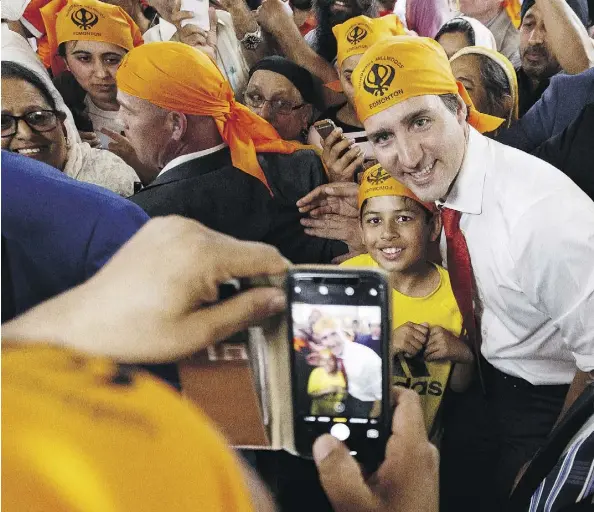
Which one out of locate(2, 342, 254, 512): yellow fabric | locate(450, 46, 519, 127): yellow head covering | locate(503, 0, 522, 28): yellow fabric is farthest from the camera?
locate(503, 0, 522, 28): yellow fabric

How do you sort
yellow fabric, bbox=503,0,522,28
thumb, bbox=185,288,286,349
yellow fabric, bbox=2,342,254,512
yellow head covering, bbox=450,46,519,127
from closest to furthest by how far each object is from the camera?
yellow fabric, bbox=2,342,254,512
thumb, bbox=185,288,286,349
yellow head covering, bbox=450,46,519,127
yellow fabric, bbox=503,0,522,28

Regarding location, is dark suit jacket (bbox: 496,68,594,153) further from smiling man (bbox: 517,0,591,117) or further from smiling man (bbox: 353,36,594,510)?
smiling man (bbox: 353,36,594,510)

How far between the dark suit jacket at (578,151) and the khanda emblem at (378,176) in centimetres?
24

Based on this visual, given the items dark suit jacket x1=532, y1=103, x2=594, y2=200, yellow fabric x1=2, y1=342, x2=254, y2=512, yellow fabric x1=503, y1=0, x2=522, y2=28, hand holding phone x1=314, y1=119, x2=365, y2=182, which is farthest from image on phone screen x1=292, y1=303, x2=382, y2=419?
yellow fabric x1=503, y1=0, x2=522, y2=28

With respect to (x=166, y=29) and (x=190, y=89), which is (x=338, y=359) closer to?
(x=190, y=89)

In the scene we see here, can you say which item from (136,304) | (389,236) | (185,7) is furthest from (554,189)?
(185,7)

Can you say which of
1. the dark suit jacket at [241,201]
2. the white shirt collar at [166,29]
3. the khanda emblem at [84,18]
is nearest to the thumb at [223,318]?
the dark suit jacket at [241,201]

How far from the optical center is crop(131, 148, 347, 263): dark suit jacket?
0.52 meters

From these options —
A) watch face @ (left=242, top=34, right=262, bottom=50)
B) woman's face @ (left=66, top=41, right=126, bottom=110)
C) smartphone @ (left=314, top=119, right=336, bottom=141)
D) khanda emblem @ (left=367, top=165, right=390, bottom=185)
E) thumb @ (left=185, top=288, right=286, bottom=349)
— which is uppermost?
watch face @ (left=242, top=34, right=262, bottom=50)

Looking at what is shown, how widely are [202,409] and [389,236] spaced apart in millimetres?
332

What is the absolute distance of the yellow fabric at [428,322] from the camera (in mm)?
625

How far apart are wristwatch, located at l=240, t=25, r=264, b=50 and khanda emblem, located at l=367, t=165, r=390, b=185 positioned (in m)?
0.49

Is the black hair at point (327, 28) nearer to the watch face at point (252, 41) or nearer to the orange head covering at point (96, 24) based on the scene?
the watch face at point (252, 41)

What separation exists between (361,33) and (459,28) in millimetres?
194
